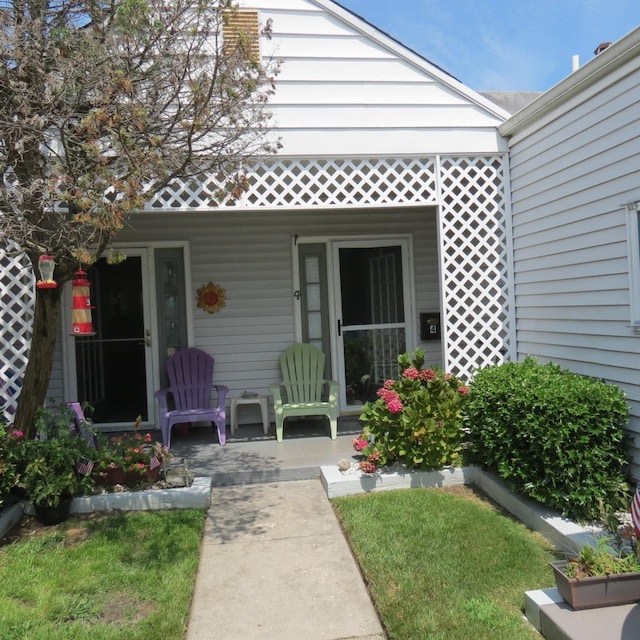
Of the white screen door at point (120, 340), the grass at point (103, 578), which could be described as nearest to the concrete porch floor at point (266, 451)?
the white screen door at point (120, 340)

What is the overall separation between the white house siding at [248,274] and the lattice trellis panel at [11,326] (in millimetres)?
1569

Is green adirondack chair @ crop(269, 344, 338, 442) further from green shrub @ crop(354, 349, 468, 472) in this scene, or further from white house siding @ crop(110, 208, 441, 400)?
green shrub @ crop(354, 349, 468, 472)

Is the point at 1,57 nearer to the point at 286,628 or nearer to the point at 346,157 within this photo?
the point at 346,157

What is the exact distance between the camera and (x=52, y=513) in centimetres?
389

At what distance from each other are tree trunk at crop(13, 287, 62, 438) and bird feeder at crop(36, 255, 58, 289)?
0.31m

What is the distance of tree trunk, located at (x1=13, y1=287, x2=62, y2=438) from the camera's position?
421 centimetres

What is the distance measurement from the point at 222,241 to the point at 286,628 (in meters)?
→ 4.48

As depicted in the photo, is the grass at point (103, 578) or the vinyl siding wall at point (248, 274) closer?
the grass at point (103, 578)

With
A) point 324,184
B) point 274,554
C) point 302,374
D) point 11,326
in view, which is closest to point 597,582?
point 274,554

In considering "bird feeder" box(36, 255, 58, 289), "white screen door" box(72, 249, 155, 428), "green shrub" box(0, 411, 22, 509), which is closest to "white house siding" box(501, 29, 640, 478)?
"bird feeder" box(36, 255, 58, 289)

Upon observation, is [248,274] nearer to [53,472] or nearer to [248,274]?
[248,274]

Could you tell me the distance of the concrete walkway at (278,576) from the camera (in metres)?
2.75

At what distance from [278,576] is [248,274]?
3834 mm

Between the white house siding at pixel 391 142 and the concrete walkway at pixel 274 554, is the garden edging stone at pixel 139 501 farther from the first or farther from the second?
the white house siding at pixel 391 142
